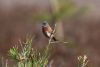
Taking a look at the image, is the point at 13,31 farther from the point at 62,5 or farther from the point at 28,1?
the point at 28,1

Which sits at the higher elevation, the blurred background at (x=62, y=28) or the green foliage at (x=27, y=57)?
the green foliage at (x=27, y=57)

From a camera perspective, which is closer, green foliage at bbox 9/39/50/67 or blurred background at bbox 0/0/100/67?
green foliage at bbox 9/39/50/67

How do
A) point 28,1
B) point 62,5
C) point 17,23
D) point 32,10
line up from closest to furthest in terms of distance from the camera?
point 62,5 < point 17,23 < point 32,10 < point 28,1

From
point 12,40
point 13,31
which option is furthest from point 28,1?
point 12,40

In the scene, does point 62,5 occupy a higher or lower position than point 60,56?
higher

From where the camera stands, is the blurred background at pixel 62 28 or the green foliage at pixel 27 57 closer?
the green foliage at pixel 27 57

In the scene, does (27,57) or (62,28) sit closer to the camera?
(27,57)

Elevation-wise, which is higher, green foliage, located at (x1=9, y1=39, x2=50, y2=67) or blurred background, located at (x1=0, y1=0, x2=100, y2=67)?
green foliage, located at (x1=9, y1=39, x2=50, y2=67)

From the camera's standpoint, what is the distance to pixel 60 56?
11.2 meters

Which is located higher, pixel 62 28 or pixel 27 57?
pixel 27 57

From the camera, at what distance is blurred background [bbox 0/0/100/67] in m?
11.3

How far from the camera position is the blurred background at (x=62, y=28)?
11.3m

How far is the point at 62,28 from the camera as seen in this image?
45.5ft

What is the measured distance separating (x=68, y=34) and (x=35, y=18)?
1.11 metres
